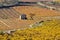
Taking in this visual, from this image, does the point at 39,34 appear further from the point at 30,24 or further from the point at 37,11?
the point at 37,11

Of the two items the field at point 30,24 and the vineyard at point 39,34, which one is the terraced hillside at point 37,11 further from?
the vineyard at point 39,34

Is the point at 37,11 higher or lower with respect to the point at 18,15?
lower

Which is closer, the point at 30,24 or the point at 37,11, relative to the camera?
the point at 30,24

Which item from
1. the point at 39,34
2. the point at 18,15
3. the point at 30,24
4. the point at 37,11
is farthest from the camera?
the point at 37,11

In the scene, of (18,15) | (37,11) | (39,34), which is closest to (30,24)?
(18,15)

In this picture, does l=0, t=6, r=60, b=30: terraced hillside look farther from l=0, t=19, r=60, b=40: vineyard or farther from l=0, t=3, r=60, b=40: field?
l=0, t=19, r=60, b=40: vineyard

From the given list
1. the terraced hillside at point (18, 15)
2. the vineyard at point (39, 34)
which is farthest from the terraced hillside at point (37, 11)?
the vineyard at point (39, 34)

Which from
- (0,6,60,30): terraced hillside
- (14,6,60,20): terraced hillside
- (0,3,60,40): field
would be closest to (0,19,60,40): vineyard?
(0,3,60,40): field

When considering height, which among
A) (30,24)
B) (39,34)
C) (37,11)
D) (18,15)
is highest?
(39,34)
